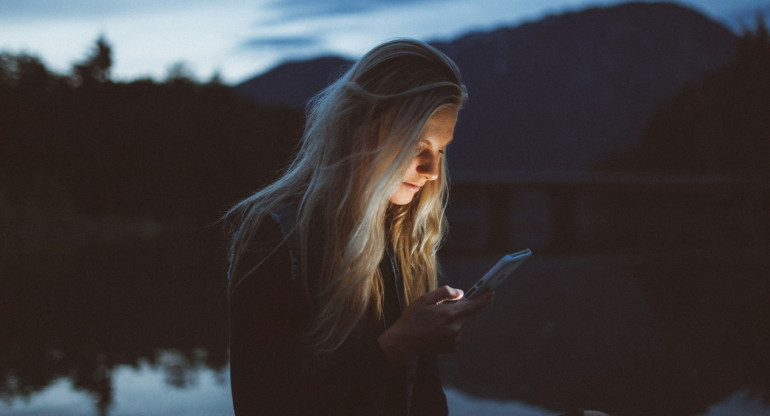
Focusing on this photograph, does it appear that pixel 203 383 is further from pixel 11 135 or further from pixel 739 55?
pixel 739 55

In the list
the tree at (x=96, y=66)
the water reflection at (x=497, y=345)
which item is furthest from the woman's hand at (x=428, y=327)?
the tree at (x=96, y=66)

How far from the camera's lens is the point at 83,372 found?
906 cm

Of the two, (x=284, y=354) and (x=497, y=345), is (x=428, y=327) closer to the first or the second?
(x=284, y=354)

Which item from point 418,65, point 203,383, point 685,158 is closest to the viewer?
point 418,65

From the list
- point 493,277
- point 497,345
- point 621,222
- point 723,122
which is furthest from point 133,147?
point 493,277

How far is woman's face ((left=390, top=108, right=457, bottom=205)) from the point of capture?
2.45 meters

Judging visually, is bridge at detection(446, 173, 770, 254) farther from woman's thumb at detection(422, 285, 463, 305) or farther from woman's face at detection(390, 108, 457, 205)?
woman's thumb at detection(422, 285, 463, 305)

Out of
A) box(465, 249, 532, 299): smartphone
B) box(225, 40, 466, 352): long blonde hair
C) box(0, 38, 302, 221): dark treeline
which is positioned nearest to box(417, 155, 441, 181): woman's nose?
box(225, 40, 466, 352): long blonde hair

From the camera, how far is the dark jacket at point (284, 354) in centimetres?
220

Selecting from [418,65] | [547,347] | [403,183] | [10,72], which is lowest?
[547,347]

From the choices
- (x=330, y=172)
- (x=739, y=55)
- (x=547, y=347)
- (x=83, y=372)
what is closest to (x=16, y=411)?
(x=83, y=372)

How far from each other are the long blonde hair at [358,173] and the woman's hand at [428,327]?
158 mm

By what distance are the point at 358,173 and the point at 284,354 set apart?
2.12 feet

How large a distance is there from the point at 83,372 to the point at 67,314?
477 centimetres
